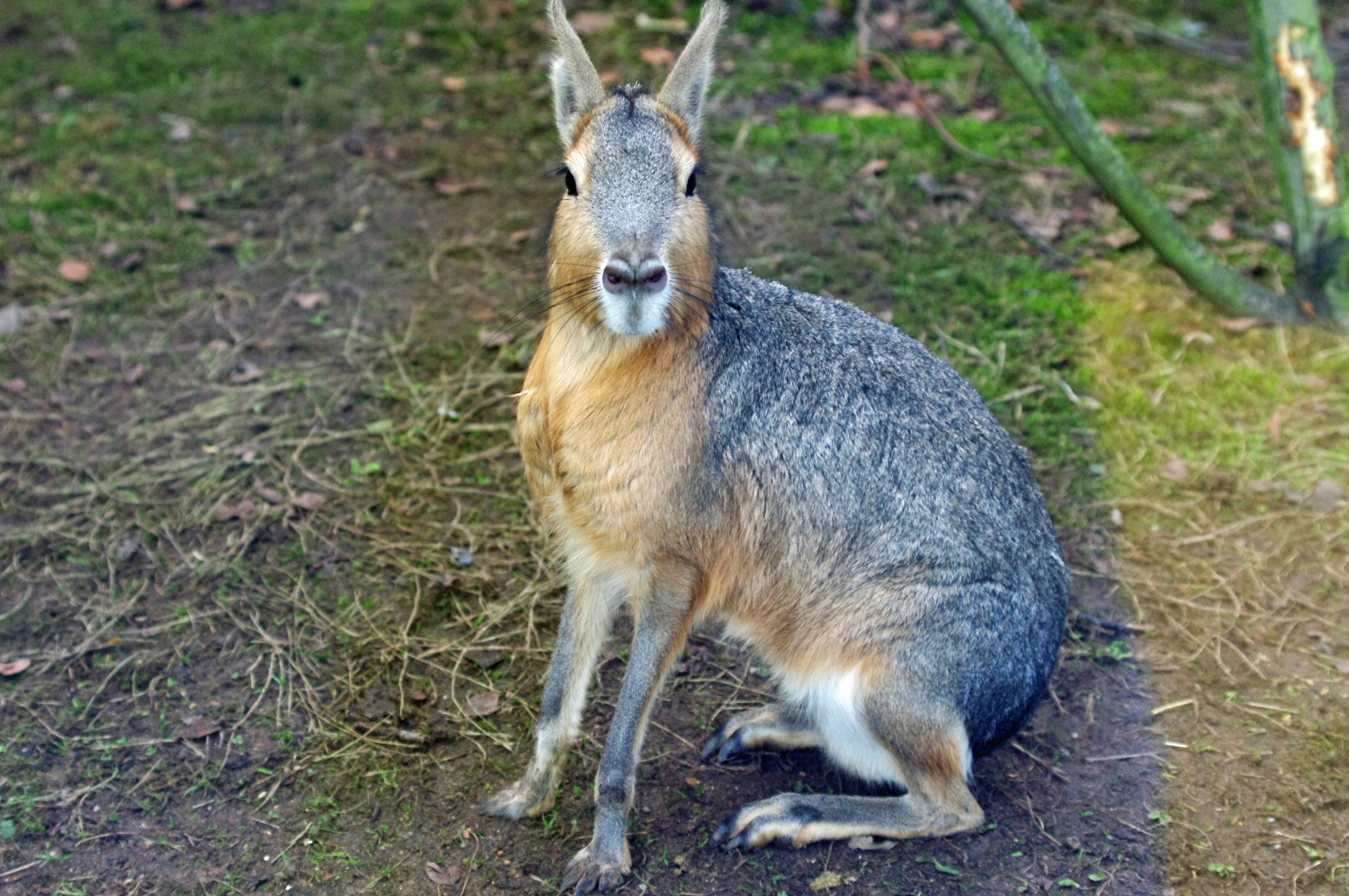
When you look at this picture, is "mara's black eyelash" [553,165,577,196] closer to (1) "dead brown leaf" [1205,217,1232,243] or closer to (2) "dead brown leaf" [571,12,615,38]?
(1) "dead brown leaf" [1205,217,1232,243]

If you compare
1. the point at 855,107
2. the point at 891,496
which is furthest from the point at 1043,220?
the point at 891,496

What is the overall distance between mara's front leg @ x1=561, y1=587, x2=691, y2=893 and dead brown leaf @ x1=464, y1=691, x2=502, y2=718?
738 millimetres

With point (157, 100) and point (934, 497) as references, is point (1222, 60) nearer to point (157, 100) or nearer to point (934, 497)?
point (934, 497)

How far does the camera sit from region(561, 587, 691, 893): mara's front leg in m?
3.55

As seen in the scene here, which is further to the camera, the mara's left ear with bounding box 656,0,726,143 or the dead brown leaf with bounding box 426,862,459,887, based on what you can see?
the dead brown leaf with bounding box 426,862,459,887

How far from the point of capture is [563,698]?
150 inches

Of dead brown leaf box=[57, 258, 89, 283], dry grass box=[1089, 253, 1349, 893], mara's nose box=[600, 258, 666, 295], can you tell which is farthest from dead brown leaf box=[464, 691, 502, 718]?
dead brown leaf box=[57, 258, 89, 283]

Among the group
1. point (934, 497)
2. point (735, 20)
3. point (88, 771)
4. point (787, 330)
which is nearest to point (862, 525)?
point (934, 497)

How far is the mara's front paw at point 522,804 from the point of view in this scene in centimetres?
382

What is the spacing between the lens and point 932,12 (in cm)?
831

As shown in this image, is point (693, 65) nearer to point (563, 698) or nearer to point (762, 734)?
point (563, 698)

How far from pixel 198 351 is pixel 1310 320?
5450mm

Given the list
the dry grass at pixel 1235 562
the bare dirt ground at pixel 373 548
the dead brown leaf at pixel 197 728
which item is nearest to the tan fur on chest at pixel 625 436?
the bare dirt ground at pixel 373 548

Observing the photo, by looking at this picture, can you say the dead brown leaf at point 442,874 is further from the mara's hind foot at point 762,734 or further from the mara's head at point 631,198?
the mara's head at point 631,198
